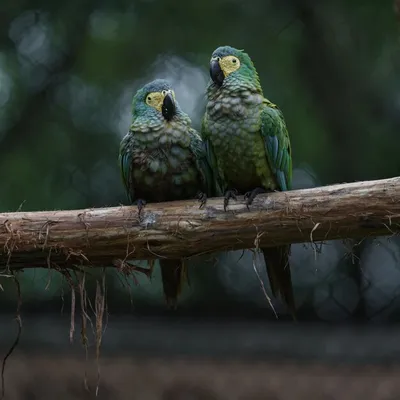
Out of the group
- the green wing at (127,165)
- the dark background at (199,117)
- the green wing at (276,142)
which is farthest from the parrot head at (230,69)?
the dark background at (199,117)

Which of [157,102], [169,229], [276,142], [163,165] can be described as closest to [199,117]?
[157,102]

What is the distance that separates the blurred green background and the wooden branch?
97 cm

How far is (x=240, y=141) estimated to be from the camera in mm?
2551

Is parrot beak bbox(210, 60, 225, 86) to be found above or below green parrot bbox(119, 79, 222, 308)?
above

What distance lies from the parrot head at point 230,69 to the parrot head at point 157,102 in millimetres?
197

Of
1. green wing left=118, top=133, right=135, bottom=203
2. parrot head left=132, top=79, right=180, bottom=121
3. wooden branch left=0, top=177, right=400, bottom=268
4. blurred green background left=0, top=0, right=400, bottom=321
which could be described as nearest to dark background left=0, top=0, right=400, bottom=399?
blurred green background left=0, top=0, right=400, bottom=321

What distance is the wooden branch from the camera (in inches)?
84.9

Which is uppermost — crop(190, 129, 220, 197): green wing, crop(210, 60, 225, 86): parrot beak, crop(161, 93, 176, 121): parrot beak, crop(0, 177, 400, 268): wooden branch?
crop(210, 60, 225, 86): parrot beak

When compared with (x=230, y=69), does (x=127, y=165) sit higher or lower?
lower

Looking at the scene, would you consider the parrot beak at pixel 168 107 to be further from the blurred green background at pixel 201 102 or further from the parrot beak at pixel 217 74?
the blurred green background at pixel 201 102

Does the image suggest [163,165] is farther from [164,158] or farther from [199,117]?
[199,117]

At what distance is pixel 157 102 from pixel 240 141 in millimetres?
404

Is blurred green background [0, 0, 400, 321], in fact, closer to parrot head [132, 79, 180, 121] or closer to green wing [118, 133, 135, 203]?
parrot head [132, 79, 180, 121]

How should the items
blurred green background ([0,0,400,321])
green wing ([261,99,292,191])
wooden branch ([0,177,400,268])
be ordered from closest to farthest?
wooden branch ([0,177,400,268]), green wing ([261,99,292,191]), blurred green background ([0,0,400,321])
